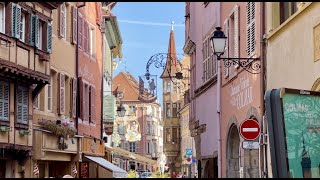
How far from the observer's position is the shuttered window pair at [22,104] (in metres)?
20.7

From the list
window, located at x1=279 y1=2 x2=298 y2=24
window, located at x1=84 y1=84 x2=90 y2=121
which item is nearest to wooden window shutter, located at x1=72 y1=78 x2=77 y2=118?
window, located at x1=84 y1=84 x2=90 y2=121

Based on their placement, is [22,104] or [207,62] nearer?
[22,104]

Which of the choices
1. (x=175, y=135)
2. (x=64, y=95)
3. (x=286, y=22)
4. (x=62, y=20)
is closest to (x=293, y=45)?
(x=286, y=22)

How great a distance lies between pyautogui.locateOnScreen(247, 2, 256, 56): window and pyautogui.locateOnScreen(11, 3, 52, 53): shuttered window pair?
619 centimetres

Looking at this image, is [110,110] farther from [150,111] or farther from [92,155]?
[150,111]

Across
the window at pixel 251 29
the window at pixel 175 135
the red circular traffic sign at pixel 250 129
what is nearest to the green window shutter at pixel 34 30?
the window at pixel 251 29

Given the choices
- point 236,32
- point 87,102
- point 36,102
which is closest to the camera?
point 236,32

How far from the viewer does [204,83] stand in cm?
2656

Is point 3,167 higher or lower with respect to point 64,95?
lower

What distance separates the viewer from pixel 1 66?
18578 millimetres

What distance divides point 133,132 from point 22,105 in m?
60.2

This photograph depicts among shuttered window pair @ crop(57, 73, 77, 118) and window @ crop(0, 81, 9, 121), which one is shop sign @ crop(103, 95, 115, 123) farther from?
window @ crop(0, 81, 9, 121)

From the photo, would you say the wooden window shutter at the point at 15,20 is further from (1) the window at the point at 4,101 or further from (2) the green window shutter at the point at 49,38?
(2) the green window shutter at the point at 49,38

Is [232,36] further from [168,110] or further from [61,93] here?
[168,110]
